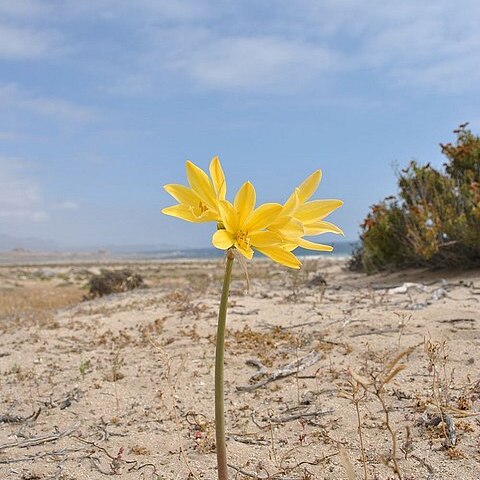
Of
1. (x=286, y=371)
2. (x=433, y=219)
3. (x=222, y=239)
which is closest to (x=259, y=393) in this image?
(x=286, y=371)

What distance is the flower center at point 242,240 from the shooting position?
152 centimetres

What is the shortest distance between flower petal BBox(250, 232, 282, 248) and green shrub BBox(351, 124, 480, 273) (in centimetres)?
701

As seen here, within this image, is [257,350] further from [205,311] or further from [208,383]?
[205,311]

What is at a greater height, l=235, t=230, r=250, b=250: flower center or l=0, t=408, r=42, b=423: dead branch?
l=235, t=230, r=250, b=250: flower center

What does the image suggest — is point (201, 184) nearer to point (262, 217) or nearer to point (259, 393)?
point (262, 217)

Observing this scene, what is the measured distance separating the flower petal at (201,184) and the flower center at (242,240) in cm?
14

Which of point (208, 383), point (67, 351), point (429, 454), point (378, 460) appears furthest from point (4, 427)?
point (429, 454)

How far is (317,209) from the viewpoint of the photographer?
1729mm

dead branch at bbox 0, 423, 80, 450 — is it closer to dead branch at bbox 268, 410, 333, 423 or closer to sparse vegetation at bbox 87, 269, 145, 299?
dead branch at bbox 268, 410, 333, 423

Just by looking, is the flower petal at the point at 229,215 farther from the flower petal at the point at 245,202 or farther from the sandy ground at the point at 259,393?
the sandy ground at the point at 259,393

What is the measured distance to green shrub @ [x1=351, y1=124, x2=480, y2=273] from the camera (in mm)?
8305

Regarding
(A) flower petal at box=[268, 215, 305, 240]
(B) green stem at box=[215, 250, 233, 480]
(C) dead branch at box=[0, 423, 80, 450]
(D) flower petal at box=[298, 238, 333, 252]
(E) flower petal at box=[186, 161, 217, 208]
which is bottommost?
(C) dead branch at box=[0, 423, 80, 450]

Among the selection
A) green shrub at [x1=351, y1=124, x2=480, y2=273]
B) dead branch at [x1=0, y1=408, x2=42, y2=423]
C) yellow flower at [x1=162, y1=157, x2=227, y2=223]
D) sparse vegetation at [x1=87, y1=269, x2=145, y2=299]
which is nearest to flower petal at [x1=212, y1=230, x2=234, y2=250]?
yellow flower at [x1=162, y1=157, x2=227, y2=223]

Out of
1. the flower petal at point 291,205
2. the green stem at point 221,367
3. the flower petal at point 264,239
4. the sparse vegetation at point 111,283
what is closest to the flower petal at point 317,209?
the flower petal at point 291,205
